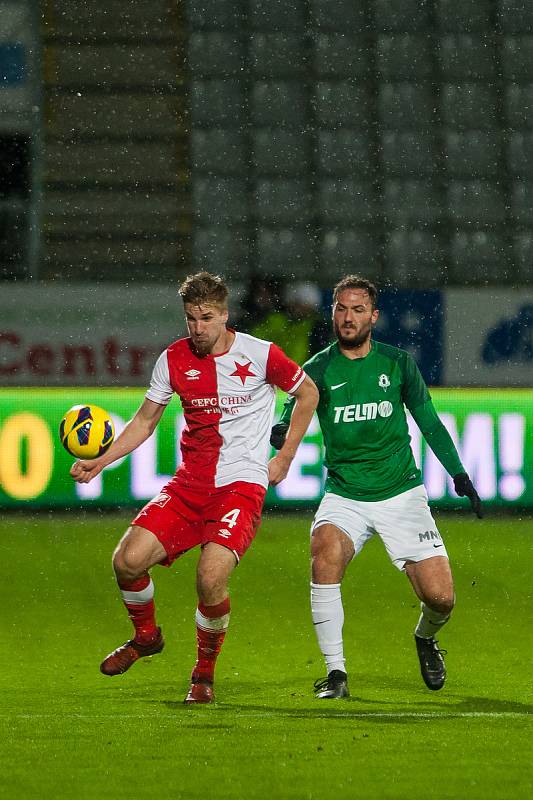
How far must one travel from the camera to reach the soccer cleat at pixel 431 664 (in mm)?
6141

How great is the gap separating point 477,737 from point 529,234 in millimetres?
12144

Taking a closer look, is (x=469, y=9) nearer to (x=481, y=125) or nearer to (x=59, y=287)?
(x=481, y=125)

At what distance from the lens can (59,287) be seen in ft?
42.7

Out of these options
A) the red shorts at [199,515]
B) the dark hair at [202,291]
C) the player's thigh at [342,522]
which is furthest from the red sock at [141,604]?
the dark hair at [202,291]

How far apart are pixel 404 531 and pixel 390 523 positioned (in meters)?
0.06

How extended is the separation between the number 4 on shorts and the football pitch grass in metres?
0.69

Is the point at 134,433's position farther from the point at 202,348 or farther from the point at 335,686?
the point at 335,686

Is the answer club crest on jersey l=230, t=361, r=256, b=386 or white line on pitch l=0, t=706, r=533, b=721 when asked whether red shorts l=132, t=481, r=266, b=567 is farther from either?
white line on pitch l=0, t=706, r=533, b=721

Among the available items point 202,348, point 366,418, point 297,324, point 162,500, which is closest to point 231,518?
point 162,500

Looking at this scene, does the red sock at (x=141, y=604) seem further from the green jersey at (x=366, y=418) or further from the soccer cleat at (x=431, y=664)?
the soccer cleat at (x=431, y=664)

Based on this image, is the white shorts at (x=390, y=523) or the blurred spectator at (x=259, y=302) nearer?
the white shorts at (x=390, y=523)

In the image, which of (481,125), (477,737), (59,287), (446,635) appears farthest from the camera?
(481,125)

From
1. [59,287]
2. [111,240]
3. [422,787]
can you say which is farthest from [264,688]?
[111,240]

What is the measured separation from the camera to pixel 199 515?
5770 millimetres
